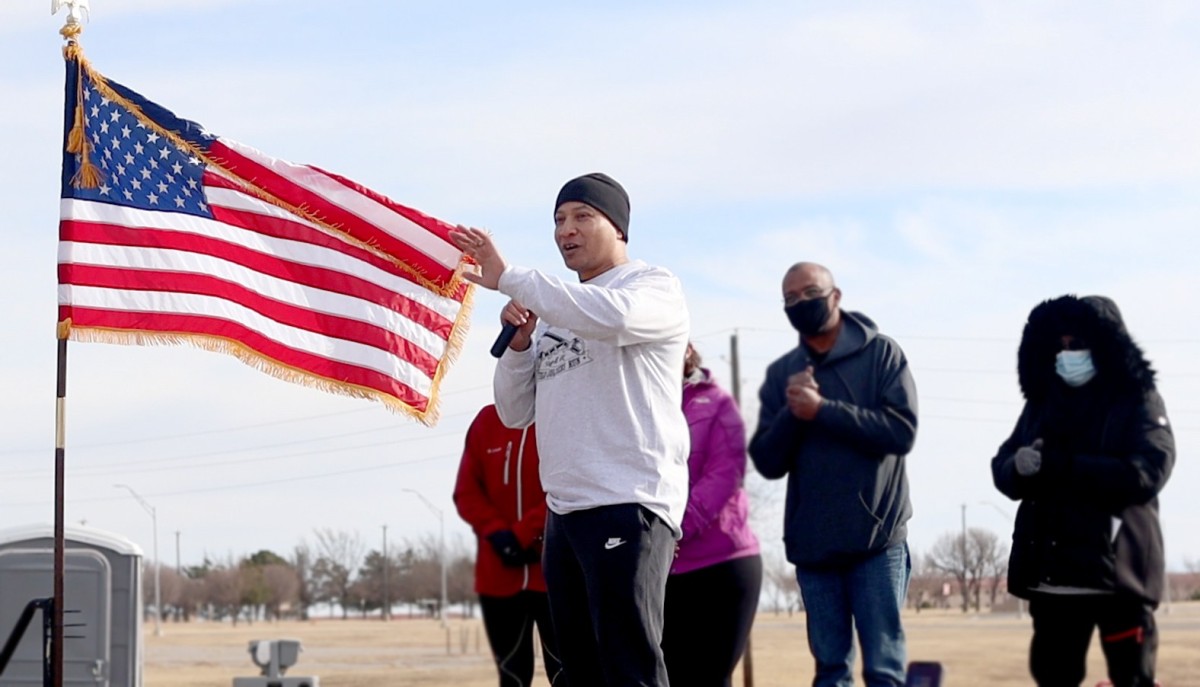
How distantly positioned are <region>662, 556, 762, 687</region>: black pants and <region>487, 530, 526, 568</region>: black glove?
71cm

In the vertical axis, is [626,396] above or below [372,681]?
above

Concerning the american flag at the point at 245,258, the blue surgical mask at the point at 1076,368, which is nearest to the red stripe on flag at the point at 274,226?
the american flag at the point at 245,258

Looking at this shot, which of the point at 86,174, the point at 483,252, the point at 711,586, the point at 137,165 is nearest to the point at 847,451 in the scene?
the point at 711,586

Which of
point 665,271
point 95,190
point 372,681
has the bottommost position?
point 372,681

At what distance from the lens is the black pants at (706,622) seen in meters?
6.76

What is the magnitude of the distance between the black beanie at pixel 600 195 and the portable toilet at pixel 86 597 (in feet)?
14.8

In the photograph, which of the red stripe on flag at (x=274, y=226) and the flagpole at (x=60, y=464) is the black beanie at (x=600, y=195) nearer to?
the red stripe on flag at (x=274, y=226)

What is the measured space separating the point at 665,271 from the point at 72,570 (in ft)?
15.4

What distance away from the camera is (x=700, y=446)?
23.3 ft

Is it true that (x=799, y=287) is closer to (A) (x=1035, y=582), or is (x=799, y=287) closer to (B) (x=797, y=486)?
(B) (x=797, y=486)

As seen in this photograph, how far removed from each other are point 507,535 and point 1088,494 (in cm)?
273

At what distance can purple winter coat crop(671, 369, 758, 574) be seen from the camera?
6.85 m

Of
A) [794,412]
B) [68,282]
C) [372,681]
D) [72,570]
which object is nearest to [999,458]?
[794,412]

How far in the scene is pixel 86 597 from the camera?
8453 millimetres
